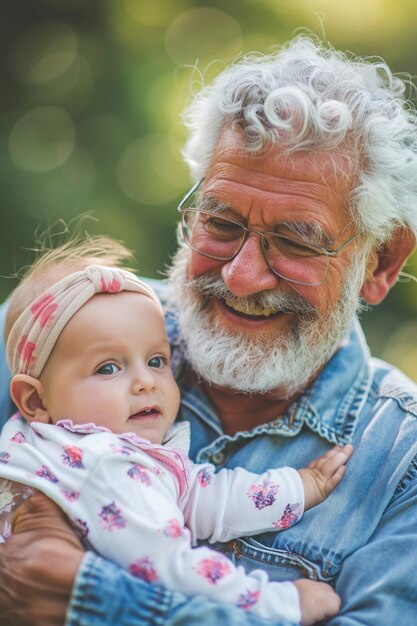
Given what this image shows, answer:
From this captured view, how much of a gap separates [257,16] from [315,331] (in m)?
4.36

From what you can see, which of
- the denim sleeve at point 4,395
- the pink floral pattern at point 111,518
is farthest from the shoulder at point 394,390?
the denim sleeve at point 4,395

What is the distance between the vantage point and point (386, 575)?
1954 millimetres

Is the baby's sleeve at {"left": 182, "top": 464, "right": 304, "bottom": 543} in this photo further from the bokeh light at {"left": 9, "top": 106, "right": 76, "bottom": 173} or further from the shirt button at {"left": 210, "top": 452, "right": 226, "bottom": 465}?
Result: the bokeh light at {"left": 9, "top": 106, "right": 76, "bottom": 173}

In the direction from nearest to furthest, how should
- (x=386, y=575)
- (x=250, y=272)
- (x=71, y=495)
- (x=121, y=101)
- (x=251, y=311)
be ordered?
1. (x=71, y=495)
2. (x=386, y=575)
3. (x=250, y=272)
4. (x=251, y=311)
5. (x=121, y=101)

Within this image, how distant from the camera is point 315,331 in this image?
2455mm

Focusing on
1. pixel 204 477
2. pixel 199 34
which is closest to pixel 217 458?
pixel 204 477

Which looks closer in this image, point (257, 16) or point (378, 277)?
point (378, 277)

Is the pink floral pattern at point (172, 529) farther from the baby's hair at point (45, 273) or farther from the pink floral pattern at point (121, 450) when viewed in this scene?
the baby's hair at point (45, 273)

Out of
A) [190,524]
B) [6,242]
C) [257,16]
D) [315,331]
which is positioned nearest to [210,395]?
[315,331]

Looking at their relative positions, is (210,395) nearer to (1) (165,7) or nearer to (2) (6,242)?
(2) (6,242)

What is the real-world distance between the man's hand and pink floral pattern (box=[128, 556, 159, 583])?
0.46ft

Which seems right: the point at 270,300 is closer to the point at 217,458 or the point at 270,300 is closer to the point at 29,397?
the point at 217,458

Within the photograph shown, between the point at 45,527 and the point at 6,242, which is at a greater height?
the point at 45,527

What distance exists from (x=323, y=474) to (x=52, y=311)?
939 mm
